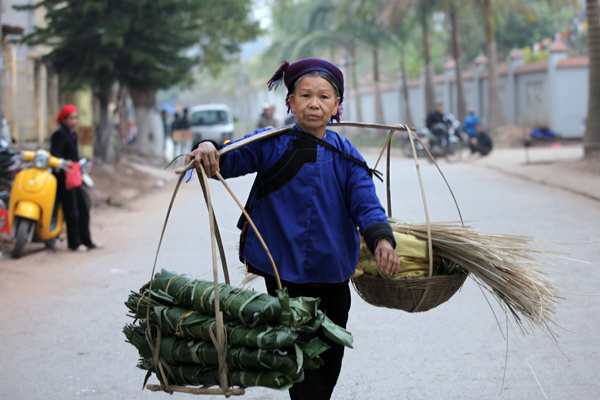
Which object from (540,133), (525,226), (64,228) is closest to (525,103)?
(540,133)

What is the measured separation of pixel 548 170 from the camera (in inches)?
611

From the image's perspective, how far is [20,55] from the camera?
17.0m

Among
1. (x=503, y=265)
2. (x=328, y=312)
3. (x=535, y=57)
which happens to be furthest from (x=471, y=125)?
(x=328, y=312)

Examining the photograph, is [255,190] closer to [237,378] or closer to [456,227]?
[237,378]

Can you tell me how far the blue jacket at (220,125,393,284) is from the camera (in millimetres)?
2791

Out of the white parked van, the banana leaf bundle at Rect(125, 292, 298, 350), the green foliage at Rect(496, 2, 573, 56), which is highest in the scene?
the green foliage at Rect(496, 2, 573, 56)

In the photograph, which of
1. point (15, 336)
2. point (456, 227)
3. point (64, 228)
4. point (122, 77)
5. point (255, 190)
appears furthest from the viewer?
point (122, 77)

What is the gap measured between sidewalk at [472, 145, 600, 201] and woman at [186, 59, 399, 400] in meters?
8.93

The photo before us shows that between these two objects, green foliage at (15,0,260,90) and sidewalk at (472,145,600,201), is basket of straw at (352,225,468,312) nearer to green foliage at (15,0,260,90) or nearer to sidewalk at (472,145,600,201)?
sidewalk at (472,145,600,201)

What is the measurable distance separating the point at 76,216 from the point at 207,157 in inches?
217

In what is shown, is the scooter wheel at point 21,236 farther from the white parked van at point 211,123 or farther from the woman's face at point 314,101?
the white parked van at point 211,123

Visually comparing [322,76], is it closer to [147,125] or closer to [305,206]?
[305,206]

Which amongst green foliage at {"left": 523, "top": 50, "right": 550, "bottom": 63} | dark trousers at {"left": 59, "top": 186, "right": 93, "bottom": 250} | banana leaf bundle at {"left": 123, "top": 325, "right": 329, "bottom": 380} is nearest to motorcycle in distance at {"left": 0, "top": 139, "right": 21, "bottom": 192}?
dark trousers at {"left": 59, "top": 186, "right": 93, "bottom": 250}

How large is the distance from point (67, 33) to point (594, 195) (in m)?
10.1
